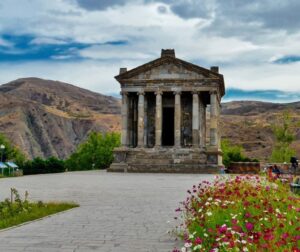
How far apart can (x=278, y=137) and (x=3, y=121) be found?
12300 cm

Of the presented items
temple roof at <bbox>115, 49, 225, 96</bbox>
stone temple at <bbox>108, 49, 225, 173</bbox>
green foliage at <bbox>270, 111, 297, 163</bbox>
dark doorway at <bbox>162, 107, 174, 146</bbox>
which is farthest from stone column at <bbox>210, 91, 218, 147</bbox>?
green foliage at <bbox>270, 111, 297, 163</bbox>

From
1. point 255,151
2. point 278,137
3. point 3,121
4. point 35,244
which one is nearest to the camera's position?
point 35,244

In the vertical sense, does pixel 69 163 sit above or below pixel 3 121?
below

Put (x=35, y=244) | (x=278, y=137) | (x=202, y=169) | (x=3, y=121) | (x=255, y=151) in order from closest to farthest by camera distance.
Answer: (x=35, y=244) → (x=202, y=169) → (x=278, y=137) → (x=255, y=151) → (x=3, y=121)

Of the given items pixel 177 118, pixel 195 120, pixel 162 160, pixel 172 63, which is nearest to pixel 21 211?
pixel 162 160

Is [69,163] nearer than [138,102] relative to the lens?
No

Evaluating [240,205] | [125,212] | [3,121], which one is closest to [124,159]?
[125,212]

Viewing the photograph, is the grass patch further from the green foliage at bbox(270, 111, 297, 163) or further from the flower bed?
the green foliage at bbox(270, 111, 297, 163)

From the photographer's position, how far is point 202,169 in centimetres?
4381

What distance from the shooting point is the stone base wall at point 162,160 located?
44.3 meters

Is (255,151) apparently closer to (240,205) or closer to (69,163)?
(69,163)

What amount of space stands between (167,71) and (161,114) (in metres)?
4.59

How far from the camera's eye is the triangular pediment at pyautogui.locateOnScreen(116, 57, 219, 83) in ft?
154

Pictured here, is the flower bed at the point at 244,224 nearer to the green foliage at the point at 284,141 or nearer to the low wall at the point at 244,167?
the low wall at the point at 244,167
